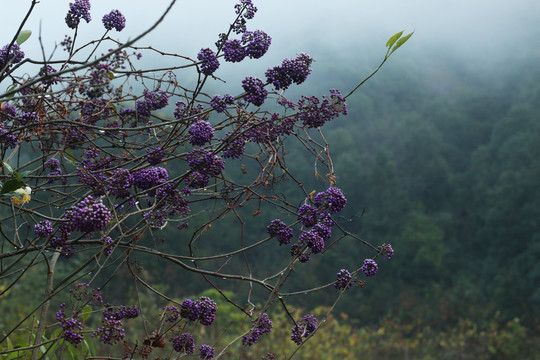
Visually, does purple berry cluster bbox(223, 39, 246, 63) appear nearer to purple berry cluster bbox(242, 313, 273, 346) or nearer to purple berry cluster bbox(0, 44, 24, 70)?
purple berry cluster bbox(0, 44, 24, 70)

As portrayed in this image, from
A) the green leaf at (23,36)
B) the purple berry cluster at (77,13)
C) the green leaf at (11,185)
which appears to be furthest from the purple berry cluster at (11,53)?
the green leaf at (11,185)

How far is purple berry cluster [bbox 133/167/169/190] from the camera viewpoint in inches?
44.6

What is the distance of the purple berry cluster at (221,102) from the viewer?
124 centimetres

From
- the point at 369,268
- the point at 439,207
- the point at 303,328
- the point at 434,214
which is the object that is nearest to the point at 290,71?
the point at 369,268

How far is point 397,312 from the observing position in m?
17.7

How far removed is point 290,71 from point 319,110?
0.34 feet

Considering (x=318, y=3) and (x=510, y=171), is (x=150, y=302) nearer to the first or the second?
(x=510, y=171)

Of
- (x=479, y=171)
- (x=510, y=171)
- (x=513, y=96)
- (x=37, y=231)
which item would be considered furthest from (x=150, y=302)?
(x=513, y=96)

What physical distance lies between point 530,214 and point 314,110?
62.5ft

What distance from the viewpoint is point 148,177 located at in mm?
1134

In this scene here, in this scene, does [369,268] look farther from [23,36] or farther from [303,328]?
[23,36]

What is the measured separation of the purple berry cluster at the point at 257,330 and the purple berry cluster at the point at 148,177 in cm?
37

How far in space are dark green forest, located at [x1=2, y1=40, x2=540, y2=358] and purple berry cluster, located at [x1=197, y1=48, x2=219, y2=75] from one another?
1132cm

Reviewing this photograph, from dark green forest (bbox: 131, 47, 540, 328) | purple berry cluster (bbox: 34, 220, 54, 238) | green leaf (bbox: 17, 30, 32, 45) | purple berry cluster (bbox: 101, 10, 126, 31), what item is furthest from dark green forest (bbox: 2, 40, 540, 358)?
purple berry cluster (bbox: 34, 220, 54, 238)
